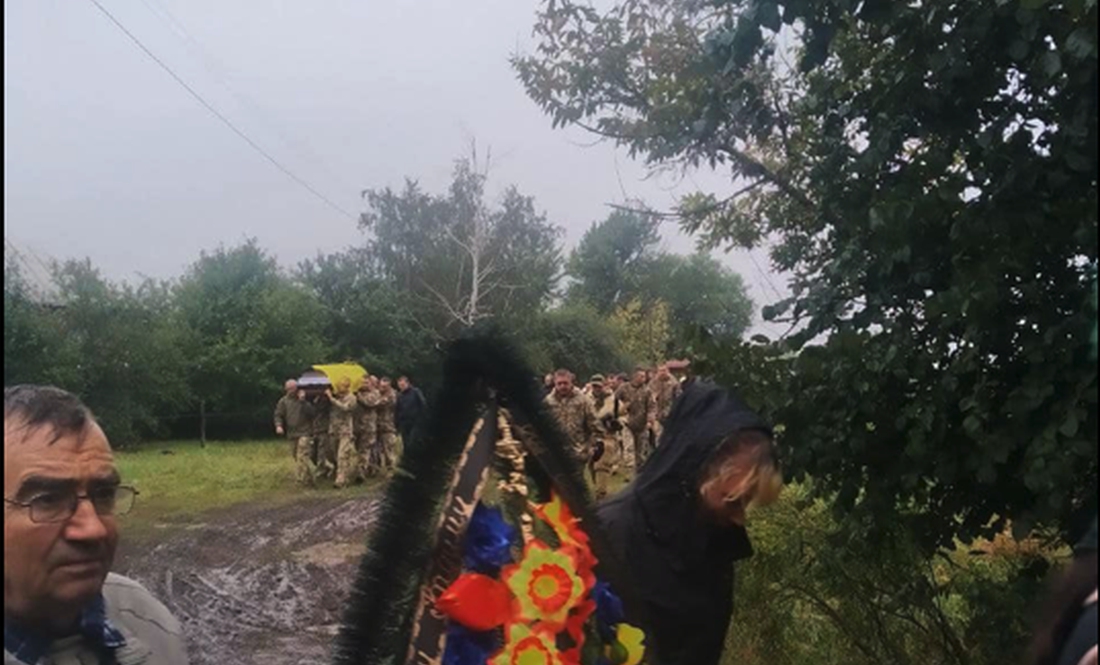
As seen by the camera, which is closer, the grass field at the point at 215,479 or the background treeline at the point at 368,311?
the background treeline at the point at 368,311

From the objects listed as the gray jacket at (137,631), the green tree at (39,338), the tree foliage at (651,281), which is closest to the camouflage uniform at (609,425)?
the tree foliage at (651,281)

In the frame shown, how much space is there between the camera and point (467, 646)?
6.29 feet

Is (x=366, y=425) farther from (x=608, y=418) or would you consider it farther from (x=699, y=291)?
(x=699, y=291)

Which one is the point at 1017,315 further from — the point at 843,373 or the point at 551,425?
the point at 551,425

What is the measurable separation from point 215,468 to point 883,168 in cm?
1326

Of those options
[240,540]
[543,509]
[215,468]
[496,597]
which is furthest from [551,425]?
[215,468]

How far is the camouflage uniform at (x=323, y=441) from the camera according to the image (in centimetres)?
1608

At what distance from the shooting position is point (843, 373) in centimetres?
364

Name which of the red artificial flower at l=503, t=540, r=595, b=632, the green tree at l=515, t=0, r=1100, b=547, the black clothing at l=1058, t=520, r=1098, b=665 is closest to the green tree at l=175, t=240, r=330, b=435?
the green tree at l=515, t=0, r=1100, b=547

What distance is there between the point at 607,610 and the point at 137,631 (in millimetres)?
853

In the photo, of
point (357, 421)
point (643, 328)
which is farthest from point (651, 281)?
point (357, 421)

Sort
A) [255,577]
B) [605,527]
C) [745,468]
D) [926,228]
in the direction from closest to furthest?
[605,527]
[745,468]
[926,228]
[255,577]

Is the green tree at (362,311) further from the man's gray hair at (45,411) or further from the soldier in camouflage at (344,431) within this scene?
the man's gray hair at (45,411)

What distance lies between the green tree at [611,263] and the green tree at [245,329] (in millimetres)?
6732
